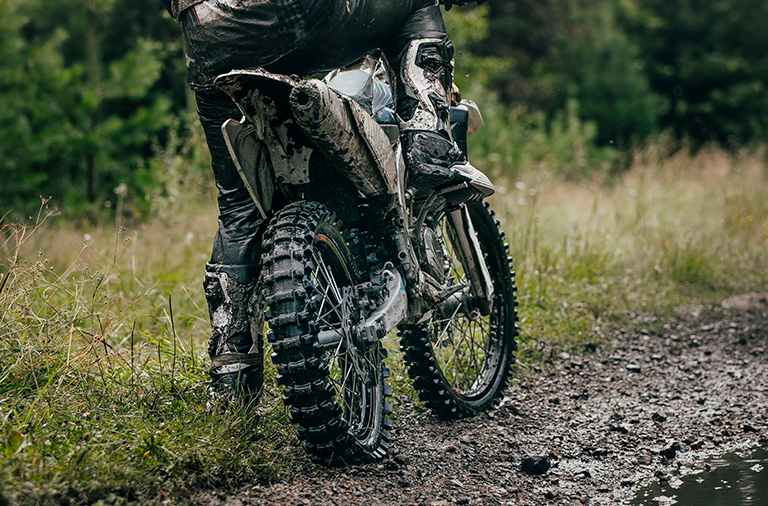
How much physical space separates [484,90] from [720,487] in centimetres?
1272

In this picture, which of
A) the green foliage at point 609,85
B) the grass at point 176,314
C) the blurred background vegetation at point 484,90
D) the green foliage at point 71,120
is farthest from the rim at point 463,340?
the green foliage at point 609,85

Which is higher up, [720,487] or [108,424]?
[108,424]

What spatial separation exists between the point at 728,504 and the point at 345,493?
1164 mm

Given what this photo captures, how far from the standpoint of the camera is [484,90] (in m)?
14.6

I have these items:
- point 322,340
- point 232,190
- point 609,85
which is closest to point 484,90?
point 609,85

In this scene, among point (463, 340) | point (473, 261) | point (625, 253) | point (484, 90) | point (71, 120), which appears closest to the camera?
point (473, 261)

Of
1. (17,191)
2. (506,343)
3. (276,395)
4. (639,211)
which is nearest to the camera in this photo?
(276,395)

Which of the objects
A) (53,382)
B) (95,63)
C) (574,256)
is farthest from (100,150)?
(53,382)

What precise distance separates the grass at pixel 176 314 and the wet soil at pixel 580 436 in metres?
0.19

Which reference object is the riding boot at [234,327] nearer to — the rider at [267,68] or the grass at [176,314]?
the rider at [267,68]

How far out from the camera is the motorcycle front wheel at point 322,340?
2.29 meters

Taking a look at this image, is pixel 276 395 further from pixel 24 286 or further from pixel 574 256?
pixel 574 256

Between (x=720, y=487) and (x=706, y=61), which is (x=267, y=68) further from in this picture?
(x=706, y=61)

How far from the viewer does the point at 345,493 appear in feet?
7.79
